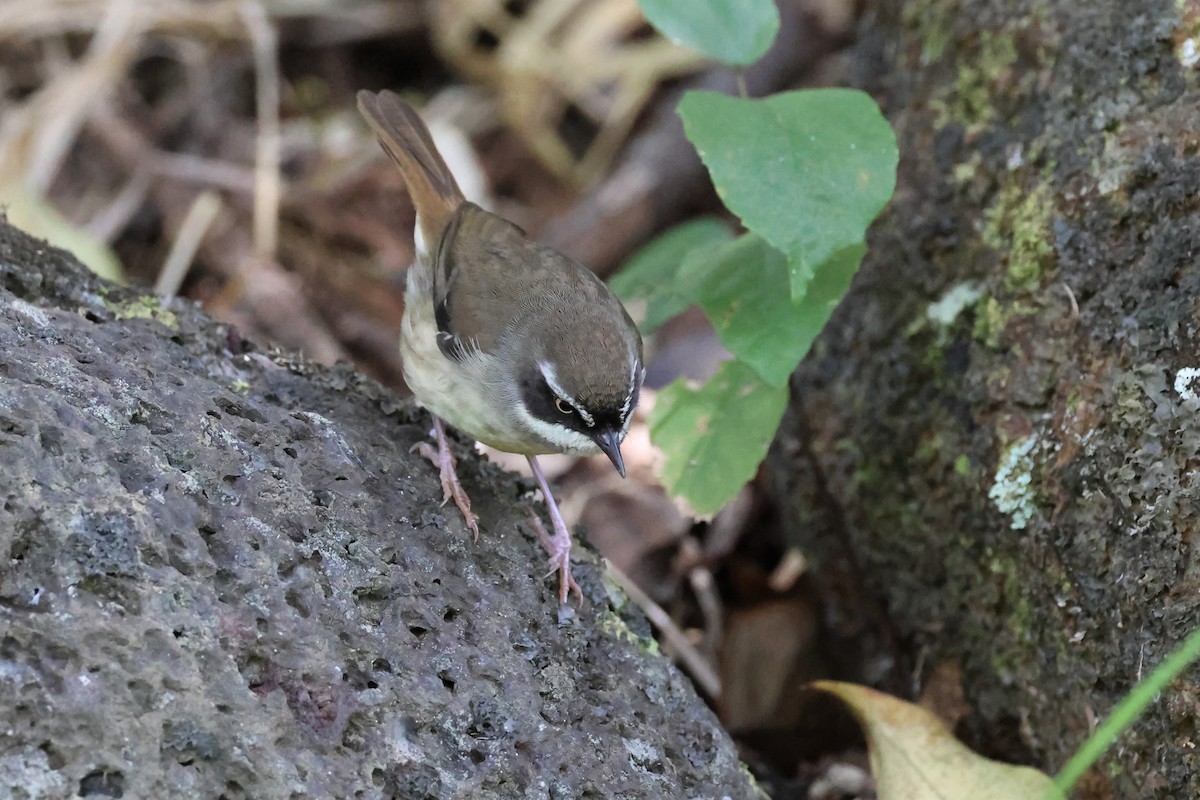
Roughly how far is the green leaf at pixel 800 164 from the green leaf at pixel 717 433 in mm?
622

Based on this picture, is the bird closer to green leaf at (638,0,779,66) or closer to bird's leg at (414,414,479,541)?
bird's leg at (414,414,479,541)

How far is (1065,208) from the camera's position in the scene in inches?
124

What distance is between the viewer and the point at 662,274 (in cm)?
362

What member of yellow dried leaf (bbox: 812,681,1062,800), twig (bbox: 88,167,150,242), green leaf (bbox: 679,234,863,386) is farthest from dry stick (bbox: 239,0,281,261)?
yellow dried leaf (bbox: 812,681,1062,800)

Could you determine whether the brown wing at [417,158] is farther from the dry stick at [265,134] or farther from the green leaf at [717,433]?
the dry stick at [265,134]

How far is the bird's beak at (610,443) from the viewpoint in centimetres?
321

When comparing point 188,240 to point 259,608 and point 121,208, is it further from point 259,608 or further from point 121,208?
point 259,608

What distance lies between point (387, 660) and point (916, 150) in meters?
2.68

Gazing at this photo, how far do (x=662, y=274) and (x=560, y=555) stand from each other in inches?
43.0

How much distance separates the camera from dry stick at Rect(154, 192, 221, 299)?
604 centimetres

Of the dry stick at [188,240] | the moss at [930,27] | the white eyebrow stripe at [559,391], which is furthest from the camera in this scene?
the dry stick at [188,240]

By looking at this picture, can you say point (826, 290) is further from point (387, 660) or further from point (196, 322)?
point (196, 322)

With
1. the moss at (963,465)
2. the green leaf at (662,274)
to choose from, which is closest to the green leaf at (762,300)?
the green leaf at (662,274)

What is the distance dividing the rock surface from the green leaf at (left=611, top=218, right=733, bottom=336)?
0.78m
